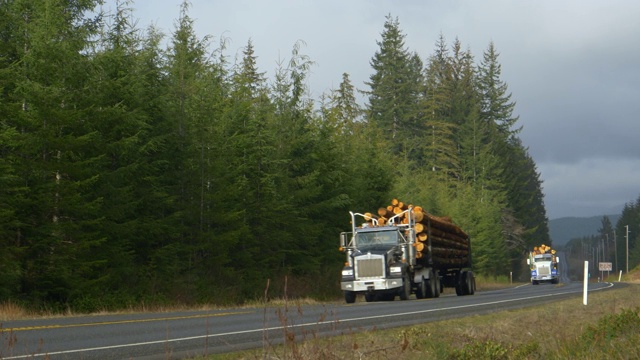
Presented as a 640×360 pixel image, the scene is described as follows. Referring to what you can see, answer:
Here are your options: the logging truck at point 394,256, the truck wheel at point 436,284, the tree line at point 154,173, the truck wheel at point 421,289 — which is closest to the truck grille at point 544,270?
the tree line at point 154,173

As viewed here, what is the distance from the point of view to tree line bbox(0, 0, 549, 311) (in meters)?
22.8

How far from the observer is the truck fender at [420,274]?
2959 cm

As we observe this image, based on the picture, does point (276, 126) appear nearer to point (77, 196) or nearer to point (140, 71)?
point (140, 71)

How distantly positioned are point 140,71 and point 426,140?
7333 centimetres

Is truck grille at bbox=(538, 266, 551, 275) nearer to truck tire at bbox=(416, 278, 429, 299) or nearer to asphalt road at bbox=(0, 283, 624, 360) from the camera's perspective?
truck tire at bbox=(416, 278, 429, 299)

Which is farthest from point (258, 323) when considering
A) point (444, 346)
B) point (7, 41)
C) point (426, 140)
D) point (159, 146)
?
point (426, 140)

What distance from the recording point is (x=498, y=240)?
87500 mm

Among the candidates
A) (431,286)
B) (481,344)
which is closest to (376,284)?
(431,286)

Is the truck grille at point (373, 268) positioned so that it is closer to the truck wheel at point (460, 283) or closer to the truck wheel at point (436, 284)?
the truck wheel at point (436, 284)

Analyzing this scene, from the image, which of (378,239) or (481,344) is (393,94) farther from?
(481,344)

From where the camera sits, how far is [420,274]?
29953mm

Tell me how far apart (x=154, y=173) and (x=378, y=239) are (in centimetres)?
814

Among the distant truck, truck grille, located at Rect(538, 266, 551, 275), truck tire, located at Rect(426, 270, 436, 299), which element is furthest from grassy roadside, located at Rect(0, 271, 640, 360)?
truck grille, located at Rect(538, 266, 551, 275)

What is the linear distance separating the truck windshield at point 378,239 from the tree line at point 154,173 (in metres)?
4.78
